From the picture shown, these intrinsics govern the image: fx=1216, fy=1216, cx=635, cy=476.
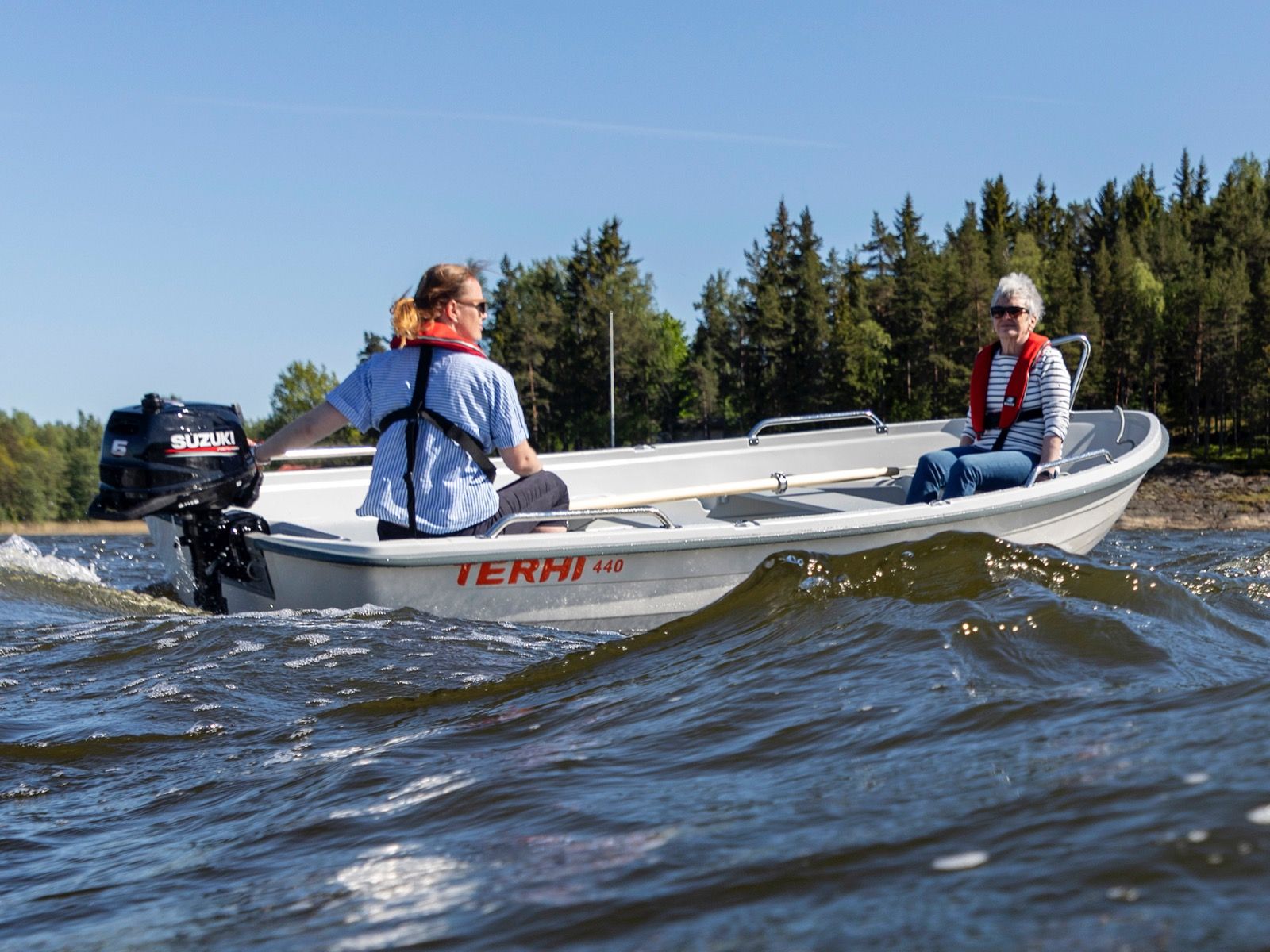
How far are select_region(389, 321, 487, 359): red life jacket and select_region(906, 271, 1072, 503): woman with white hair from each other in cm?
267

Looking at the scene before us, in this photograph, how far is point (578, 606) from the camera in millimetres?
5219

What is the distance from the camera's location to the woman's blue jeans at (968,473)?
6215mm

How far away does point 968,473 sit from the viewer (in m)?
6.20

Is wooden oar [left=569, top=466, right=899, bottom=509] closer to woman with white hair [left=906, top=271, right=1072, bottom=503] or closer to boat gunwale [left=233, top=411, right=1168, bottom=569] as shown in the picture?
woman with white hair [left=906, top=271, right=1072, bottom=503]

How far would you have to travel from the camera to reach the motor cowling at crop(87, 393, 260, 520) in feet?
16.8

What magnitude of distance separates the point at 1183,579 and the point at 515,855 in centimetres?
335

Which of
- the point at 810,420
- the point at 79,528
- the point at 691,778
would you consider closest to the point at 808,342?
the point at 79,528

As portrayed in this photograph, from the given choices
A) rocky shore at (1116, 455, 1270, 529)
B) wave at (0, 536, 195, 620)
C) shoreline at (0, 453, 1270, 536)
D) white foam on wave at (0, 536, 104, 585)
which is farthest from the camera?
rocky shore at (1116, 455, 1270, 529)

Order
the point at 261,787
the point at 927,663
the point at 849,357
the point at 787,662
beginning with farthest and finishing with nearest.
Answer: the point at 849,357, the point at 787,662, the point at 927,663, the point at 261,787

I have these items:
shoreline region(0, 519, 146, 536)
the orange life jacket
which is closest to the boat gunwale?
the orange life jacket

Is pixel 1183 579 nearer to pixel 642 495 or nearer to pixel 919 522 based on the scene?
pixel 919 522

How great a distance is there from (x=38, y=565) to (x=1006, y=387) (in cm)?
551

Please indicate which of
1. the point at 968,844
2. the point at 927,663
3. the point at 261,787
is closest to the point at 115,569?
the point at 261,787

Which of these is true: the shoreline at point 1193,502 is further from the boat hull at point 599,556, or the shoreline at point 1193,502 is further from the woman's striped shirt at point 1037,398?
the boat hull at point 599,556
